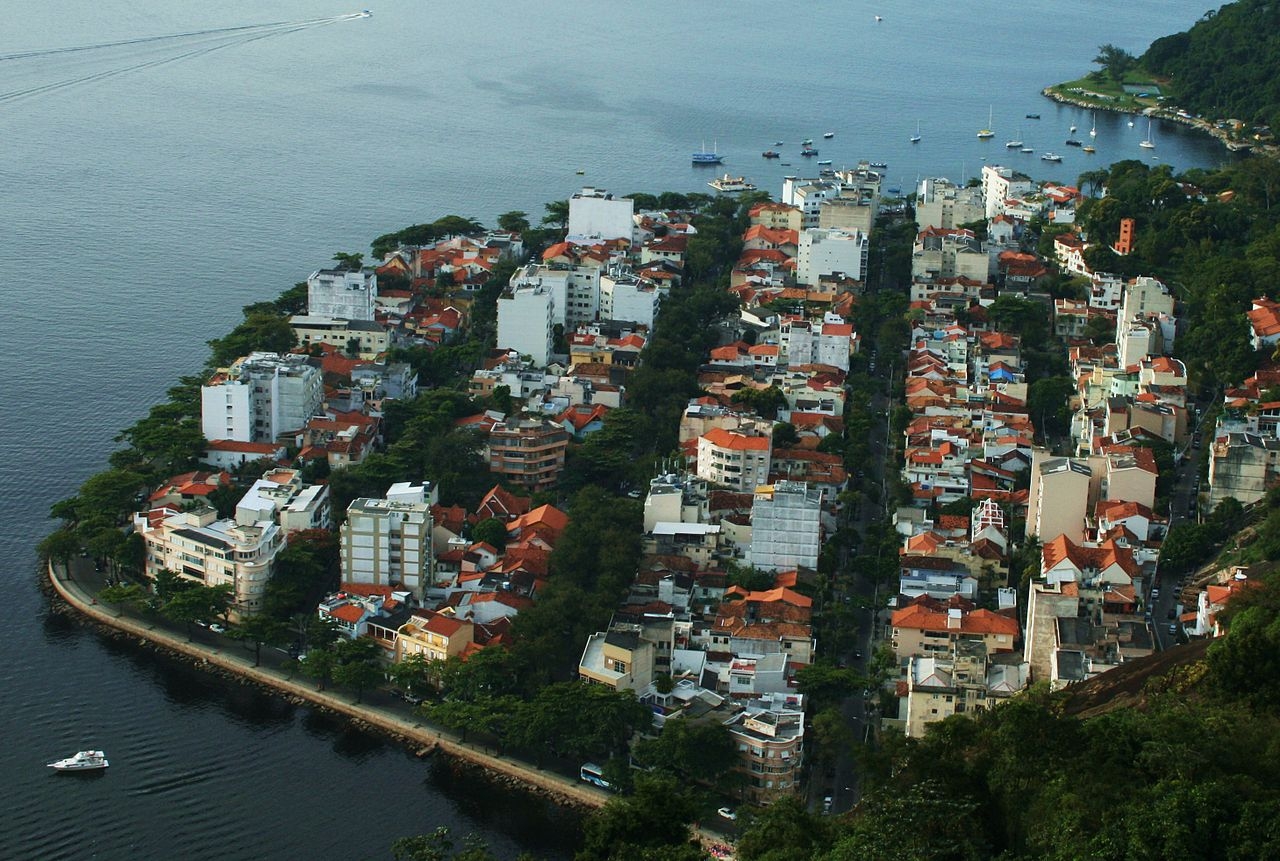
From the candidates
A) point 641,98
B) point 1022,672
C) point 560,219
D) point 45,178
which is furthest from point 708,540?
point 641,98

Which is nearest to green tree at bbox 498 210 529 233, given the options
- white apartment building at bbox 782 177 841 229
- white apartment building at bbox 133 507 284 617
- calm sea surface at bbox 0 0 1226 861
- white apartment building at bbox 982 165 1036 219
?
calm sea surface at bbox 0 0 1226 861

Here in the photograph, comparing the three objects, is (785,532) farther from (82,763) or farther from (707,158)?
(707,158)

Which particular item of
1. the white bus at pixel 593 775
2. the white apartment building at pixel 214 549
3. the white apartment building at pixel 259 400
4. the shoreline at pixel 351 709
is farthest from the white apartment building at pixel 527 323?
the white bus at pixel 593 775

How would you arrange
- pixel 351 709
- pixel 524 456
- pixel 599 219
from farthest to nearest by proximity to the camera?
pixel 599 219 → pixel 524 456 → pixel 351 709

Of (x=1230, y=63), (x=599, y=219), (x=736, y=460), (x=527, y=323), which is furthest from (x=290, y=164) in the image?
(x=1230, y=63)

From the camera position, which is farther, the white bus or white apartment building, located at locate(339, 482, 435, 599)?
white apartment building, located at locate(339, 482, 435, 599)

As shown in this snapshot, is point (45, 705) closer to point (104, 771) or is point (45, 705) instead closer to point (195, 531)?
point (104, 771)

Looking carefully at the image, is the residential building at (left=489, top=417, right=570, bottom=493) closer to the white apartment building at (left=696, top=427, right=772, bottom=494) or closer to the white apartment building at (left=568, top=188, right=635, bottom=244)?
the white apartment building at (left=696, top=427, right=772, bottom=494)
